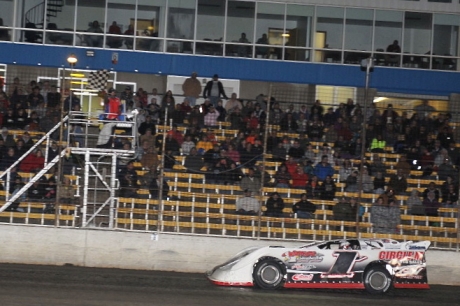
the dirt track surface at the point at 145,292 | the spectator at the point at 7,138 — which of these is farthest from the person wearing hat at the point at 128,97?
the dirt track surface at the point at 145,292

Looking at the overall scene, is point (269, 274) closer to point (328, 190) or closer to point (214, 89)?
point (328, 190)

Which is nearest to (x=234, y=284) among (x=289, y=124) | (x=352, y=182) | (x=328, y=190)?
(x=328, y=190)

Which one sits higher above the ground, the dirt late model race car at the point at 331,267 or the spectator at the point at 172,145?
the spectator at the point at 172,145

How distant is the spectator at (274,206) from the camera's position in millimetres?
17875

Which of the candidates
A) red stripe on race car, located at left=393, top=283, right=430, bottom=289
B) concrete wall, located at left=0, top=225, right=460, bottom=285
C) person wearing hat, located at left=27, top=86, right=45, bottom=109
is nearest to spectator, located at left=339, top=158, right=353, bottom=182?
concrete wall, located at left=0, top=225, right=460, bottom=285

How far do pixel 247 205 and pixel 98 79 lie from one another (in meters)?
10.3

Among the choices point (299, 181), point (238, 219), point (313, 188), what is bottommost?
point (238, 219)

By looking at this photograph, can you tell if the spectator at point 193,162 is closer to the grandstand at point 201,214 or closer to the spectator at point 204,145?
the grandstand at point 201,214

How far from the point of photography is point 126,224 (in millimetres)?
17688

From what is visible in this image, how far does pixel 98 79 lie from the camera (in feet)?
86.5

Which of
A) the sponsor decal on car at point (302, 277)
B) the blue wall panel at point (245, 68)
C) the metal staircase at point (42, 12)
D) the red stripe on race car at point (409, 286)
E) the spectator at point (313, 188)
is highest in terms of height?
the metal staircase at point (42, 12)

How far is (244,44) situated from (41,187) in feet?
42.9

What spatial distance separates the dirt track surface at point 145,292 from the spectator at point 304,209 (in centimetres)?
273

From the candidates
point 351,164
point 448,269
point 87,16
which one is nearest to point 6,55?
point 87,16
